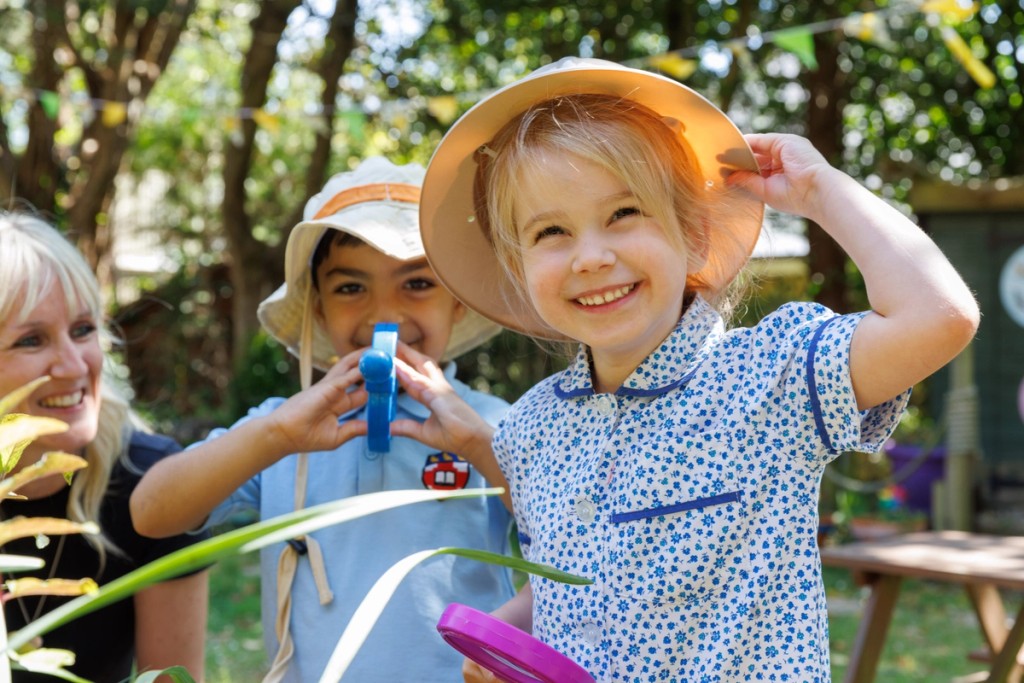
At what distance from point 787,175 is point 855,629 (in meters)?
4.16

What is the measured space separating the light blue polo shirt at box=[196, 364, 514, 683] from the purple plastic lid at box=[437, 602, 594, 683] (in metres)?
0.63

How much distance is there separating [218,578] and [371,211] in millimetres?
4787

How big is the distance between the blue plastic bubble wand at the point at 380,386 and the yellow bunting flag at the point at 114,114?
6734 millimetres

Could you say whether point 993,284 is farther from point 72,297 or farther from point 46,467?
point 46,467

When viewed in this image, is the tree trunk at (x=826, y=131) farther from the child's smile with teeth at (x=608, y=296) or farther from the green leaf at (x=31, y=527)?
the green leaf at (x=31, y=527)

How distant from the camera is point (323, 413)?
5.34 feet

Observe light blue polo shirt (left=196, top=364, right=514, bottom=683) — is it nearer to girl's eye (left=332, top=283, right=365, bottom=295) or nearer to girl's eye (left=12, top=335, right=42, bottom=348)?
girl's eye (left=332, top=283, right=365, bottom=295)

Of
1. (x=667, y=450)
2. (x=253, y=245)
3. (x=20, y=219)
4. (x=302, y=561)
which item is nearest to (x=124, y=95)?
(x=253, y=245)

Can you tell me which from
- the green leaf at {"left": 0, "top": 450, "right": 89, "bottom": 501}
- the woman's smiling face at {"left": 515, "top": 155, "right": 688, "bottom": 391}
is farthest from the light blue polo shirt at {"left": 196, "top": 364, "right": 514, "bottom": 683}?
the green leaf at {"left": 0, "top": 450, "right": 89, "bottom": 501}

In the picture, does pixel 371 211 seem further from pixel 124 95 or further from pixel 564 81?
pixel 124 95

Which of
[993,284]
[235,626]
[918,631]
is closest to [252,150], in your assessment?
[235,626]

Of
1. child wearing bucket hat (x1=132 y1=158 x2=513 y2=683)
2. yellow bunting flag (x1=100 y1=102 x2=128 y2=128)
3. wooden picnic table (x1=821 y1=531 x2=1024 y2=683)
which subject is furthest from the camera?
yellow bunting flag (x1=100 y1=102 x2=128 y2=128)

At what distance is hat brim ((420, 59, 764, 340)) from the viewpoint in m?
1.38

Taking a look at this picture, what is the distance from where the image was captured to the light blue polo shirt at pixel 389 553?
5.58 feet
